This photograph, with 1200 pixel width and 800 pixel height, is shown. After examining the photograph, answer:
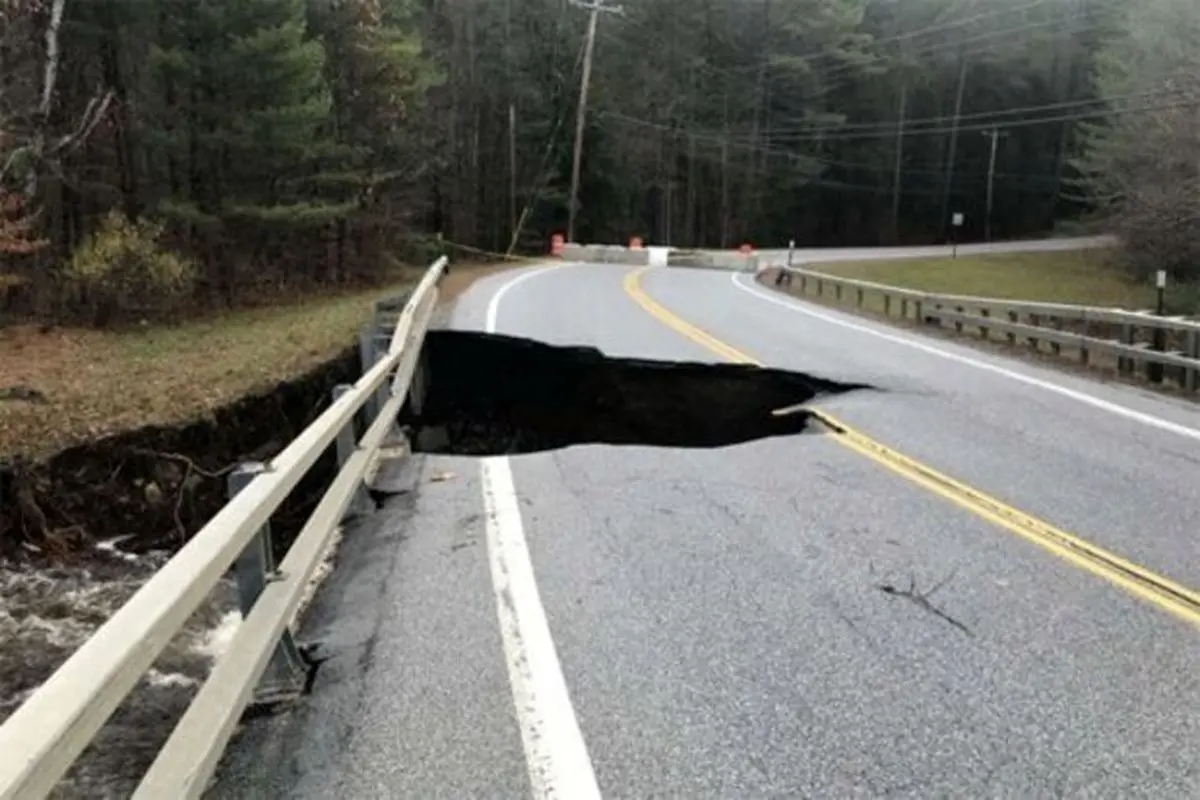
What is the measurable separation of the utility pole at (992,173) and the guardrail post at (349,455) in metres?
70.1

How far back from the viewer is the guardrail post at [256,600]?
3.91 meters

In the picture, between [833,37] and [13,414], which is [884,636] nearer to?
[13,414]

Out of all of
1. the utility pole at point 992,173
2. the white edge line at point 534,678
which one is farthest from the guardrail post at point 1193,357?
the utility pole at point 992,173

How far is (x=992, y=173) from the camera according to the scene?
76.2 m

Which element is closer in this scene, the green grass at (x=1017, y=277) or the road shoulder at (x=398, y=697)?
the road shoulder at (x=398, y=697)

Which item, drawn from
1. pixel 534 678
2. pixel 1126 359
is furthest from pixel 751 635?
pixel 1126 359

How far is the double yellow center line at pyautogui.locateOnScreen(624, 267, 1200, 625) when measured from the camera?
5.02 metres

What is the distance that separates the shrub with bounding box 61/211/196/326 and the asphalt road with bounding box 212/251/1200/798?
16.7 m

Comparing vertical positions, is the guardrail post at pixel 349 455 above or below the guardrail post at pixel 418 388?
above

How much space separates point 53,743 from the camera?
2006 mm

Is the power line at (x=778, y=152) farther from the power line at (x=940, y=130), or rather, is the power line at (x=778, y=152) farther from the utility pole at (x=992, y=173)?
the utility pole at (x=992, y=173)

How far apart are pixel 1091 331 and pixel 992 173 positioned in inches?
2349

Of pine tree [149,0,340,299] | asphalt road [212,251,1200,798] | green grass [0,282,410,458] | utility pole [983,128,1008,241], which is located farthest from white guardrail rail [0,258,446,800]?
utility pole [983,128,1008,241]

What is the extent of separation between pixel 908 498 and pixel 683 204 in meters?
60.3
